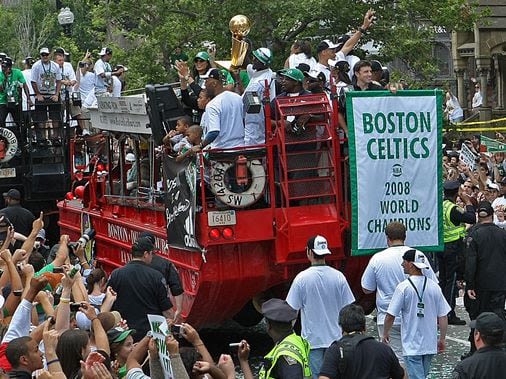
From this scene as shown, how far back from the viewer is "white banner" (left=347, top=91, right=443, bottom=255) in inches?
522

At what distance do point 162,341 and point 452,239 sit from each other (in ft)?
29.4

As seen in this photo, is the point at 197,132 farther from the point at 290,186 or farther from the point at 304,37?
the point at 304,37

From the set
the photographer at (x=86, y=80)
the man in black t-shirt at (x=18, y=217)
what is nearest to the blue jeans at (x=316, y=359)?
the man in black t-shirt at (x=18, y=217)

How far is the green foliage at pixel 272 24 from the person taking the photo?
79.6 ft

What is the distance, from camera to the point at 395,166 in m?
13.6

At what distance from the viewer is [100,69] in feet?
77.7

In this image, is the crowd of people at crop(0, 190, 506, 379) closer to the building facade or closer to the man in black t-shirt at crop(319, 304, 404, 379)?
the man in black t-shirt at crop(319, 304, 404, 379)

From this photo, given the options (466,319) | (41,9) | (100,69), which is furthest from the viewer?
(41,9)

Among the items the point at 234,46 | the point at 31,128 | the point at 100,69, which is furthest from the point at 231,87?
the point at 100,69

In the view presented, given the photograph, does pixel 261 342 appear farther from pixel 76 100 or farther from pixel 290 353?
pixel 76 100

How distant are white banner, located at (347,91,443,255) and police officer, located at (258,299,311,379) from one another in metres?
4.09

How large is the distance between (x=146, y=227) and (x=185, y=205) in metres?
1.91

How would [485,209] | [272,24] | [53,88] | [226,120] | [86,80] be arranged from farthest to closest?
1. [272,24]
2. [86,80]
3. [53,88]
4. [485,209]
5. [226,120]

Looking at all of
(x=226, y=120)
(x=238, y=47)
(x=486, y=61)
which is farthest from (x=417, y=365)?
(x=486, y=61)
